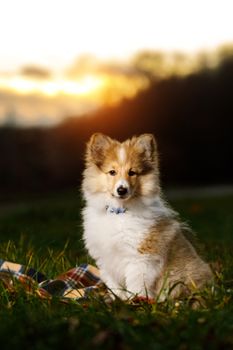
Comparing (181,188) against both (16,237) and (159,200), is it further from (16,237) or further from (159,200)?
(159,200)

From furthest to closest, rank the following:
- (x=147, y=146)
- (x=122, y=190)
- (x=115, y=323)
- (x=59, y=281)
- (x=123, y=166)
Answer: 1. (x=59, y=281)
2. (x=147, y=146)
3. (x=123, y=166)
4. (x=122, y=190)
5. (x=115, y=323)

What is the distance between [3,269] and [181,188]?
61.2 ft

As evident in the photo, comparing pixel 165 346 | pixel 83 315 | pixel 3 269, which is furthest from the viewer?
pixel 3 269

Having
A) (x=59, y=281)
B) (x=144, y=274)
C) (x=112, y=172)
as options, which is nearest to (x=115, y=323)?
(x=144, y=274)

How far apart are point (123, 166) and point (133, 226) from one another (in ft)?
1.83

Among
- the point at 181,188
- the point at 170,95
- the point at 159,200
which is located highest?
the point at 170,95

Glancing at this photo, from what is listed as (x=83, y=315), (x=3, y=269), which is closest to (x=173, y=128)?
(x=3, y=269)

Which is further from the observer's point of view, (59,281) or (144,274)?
(59,281)

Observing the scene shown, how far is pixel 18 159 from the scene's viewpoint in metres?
24.5

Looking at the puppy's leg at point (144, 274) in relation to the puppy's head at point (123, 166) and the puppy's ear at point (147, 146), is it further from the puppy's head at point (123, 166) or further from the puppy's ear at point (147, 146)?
the puppy's ear at point (147, 146)

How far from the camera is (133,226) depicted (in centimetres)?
657

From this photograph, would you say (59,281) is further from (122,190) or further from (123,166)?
(123,166)

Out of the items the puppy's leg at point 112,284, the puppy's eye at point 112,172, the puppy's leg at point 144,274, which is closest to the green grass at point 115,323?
the puppy's leg at point 144,274

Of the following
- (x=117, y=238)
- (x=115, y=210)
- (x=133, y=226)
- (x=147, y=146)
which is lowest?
(x=117, y=238)
